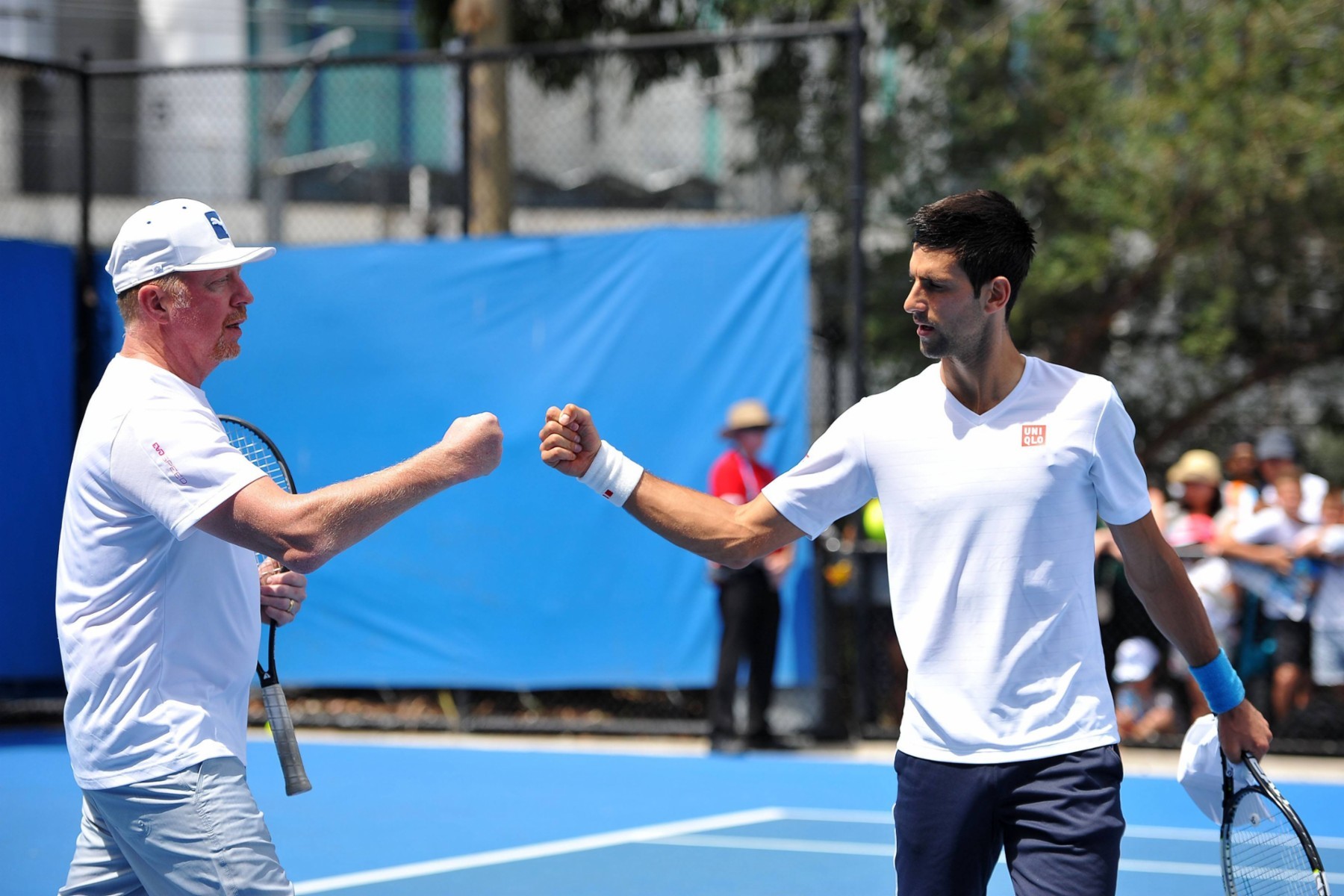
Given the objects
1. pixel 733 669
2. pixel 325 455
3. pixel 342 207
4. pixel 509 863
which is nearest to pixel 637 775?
pixel 733 669

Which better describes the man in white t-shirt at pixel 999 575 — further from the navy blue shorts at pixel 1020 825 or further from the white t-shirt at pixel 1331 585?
the white t-shirt at pixel 1331 585

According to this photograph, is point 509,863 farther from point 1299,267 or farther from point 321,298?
point 1299,267

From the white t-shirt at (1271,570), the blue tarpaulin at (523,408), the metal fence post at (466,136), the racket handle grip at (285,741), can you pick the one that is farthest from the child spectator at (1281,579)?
A: the racket handle grip at (285,741)

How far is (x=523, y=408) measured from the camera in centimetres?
940

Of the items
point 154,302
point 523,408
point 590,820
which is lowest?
point 590,820

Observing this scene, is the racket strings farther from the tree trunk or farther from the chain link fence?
the tree trunk

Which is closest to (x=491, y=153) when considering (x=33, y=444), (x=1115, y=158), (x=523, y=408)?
(x=523, y=408)

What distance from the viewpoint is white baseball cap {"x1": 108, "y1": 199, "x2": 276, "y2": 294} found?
3.05 m

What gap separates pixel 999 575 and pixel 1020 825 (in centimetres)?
51

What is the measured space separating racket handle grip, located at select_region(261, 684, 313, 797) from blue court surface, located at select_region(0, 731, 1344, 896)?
2.62 m

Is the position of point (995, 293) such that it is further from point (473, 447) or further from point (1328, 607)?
point (1328, 607)

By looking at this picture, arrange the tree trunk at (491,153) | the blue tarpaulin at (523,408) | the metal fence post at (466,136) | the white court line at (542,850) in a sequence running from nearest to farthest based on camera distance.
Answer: the white court line at (542,850) → the blue tarpaulin at (523,408) → the metal fence post at (466,136) → the tree trunk at (491,153)

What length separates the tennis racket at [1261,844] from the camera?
3.33 metres

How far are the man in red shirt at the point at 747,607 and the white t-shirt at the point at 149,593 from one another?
5.65m
